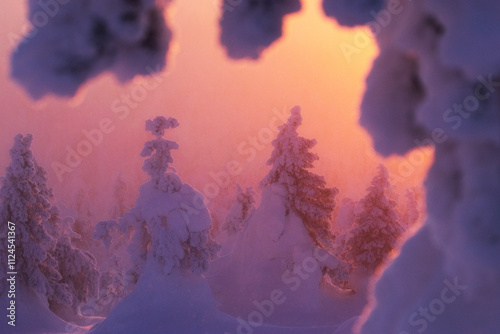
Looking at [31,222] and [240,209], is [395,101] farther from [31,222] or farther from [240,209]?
[240,209]

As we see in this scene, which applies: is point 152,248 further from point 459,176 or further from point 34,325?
point 459,176

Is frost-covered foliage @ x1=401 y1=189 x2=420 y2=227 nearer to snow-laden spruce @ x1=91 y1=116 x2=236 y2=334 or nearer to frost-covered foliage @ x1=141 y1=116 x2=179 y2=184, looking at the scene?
snow-laden spruce @ x1=91 y1=116 x2=236 y2=334

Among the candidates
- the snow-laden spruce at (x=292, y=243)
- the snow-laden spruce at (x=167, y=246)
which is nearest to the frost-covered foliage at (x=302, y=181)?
the snow-laden spruce at (x=292, y=243)

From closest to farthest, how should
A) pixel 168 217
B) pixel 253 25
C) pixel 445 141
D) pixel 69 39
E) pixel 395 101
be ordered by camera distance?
pixel 445 141
pixel 395 101
pixel 69 39
pixel 253 25
pixel 168 217

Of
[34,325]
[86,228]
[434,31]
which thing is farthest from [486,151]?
[86,228]

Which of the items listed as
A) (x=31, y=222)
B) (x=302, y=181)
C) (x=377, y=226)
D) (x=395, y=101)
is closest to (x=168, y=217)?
(x=302, y=181)

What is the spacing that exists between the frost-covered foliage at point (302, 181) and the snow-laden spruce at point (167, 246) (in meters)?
4.78

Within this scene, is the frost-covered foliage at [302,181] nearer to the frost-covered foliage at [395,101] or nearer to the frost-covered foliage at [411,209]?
the frost-covered foliage at [411,209]

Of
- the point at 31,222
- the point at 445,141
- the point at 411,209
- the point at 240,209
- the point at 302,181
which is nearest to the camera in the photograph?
the point at 445,141

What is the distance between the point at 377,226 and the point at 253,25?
18312 mm

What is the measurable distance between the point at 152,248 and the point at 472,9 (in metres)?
13.9

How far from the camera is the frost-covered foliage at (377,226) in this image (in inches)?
771

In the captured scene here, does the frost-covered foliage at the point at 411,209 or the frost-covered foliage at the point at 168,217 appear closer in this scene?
the frost-covered foliage at the point at 168,217

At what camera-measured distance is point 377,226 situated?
19562 millimetres
